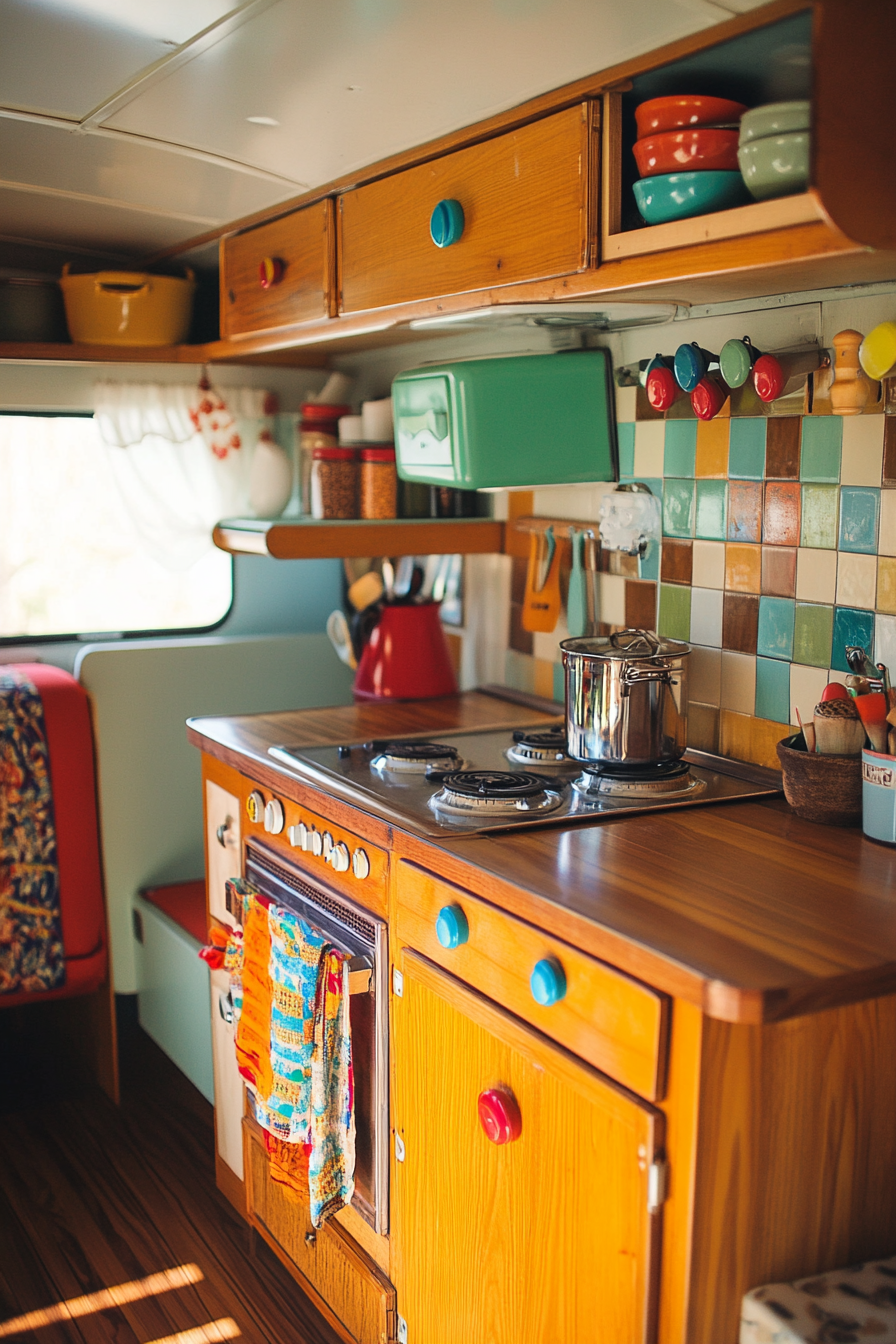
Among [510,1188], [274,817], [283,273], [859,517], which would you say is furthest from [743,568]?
[283,273]

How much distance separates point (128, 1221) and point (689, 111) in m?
2.28

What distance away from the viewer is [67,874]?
2.87m

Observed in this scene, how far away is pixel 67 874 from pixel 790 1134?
2.03 m

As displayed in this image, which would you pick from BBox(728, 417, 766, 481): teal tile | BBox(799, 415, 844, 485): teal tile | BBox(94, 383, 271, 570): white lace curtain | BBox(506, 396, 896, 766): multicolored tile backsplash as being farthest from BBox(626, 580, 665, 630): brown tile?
BBox(94, 383, 271, 570): white lace curtain

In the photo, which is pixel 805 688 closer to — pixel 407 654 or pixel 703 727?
pixel 703 727

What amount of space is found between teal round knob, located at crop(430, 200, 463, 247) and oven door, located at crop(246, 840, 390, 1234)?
3.51 feet

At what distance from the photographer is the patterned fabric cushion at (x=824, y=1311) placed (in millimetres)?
1240

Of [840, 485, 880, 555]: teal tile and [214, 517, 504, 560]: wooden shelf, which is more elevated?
[840, 485, 880, 555]: teal tile

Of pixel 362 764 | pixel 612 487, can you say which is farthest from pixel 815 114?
pixel 362 764

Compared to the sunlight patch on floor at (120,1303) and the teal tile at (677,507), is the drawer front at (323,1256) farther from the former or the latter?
the teal tile at (677,507)

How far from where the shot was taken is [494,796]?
1.79m

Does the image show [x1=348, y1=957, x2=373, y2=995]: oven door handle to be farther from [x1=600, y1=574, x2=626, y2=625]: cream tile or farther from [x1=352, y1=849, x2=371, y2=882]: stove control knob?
[x1=600, y1=574, x2=626, y2=625]: cream tile

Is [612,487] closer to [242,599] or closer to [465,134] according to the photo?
[465,134]

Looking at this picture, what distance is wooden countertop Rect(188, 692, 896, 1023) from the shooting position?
120 cm
